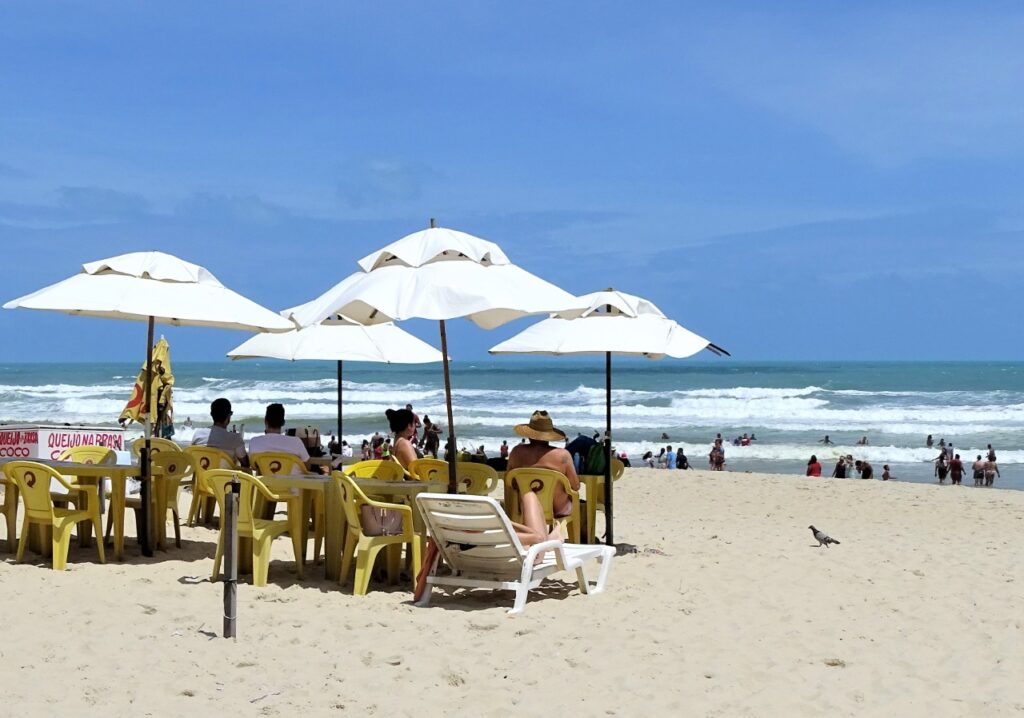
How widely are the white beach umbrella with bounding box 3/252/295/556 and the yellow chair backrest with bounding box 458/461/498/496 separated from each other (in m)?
1.67

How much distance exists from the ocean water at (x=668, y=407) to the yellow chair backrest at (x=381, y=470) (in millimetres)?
20670

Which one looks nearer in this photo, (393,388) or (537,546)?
(537,546)

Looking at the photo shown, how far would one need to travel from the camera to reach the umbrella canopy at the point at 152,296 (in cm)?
716

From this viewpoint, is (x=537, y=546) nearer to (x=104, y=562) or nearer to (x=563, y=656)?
(x=563, y=656)

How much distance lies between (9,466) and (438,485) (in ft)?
9.02

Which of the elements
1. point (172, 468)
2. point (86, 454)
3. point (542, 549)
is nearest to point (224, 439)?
point (172, 468)

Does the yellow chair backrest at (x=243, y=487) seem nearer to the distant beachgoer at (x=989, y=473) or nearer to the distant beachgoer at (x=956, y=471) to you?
the distant beachgoer at (x=956, y=471)

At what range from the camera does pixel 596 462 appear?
29.4 feet

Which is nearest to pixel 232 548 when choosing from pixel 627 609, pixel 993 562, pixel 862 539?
pixel 627 609

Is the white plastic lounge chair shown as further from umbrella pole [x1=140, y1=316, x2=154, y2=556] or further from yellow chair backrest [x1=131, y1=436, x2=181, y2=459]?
yellow chair backrest [x1=131, y1=436, x2=181, y2=459]

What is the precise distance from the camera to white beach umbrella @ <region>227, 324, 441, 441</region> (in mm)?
10289

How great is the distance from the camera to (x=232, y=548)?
5223 millimetres

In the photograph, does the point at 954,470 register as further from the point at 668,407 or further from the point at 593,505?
the point at 668,407

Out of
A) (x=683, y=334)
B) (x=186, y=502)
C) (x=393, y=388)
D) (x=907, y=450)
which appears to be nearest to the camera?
(x=683, y=334)
